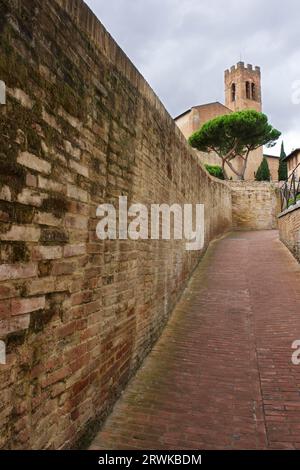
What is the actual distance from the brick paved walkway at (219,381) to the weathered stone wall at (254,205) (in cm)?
1378

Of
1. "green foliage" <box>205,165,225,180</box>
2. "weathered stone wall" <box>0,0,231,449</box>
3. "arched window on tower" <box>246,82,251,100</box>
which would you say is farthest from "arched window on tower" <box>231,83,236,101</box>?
"weathered stone wall" <box>0,0,231,449</box>

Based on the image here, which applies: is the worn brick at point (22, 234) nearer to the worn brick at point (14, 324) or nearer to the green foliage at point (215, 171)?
the worn brick at point (14, 324)

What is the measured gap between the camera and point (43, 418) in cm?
222

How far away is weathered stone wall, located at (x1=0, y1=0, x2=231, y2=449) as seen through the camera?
195cm

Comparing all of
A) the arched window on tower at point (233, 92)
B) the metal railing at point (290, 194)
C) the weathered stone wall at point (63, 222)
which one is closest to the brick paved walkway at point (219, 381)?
the weathered stone wall at point (63, 222)

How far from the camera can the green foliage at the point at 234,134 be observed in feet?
84.1

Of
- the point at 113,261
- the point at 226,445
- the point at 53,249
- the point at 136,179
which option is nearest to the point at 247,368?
the point at 226,445

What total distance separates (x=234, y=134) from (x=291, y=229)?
58.6 feet

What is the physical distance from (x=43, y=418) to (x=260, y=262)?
8360 mm

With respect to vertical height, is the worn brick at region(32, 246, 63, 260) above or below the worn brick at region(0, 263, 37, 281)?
above

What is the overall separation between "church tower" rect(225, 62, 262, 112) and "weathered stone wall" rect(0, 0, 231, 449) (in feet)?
135

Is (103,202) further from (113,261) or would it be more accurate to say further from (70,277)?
(70,277)

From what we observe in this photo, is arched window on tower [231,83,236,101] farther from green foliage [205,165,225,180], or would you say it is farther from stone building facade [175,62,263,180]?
green foliage [205,165,225,180]

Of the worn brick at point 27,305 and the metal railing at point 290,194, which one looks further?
the metal railing at point 290,194
